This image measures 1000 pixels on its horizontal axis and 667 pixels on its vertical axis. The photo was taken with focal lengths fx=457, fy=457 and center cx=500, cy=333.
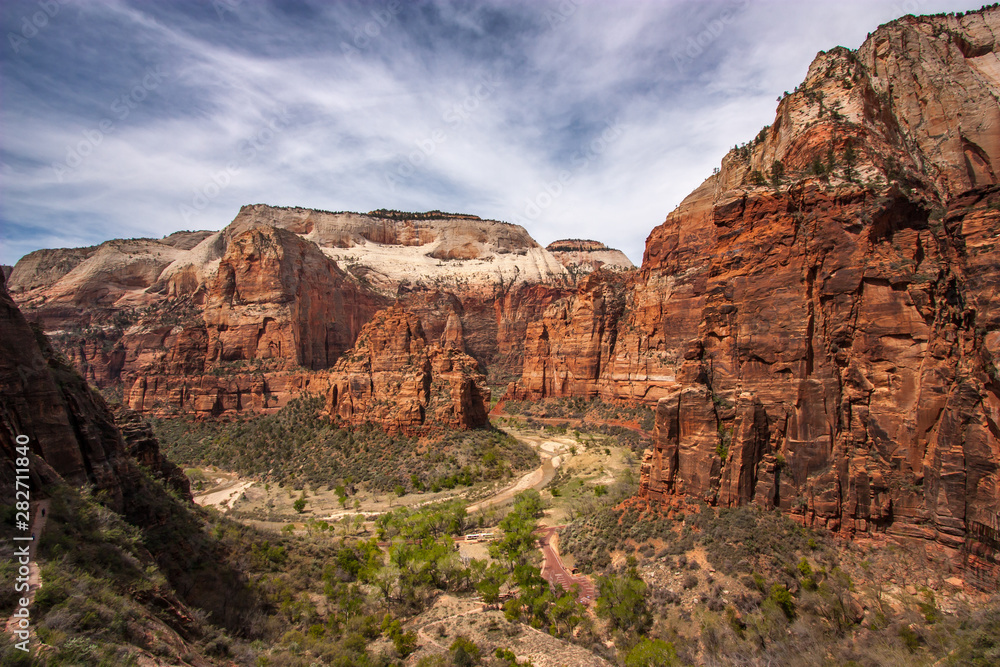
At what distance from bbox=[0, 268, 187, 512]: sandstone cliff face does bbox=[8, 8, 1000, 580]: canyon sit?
0.88 meters

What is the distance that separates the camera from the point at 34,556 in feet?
30.2

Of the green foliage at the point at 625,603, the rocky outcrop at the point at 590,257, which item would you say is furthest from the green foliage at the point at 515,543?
the rocky outcrop at the point at 590,257

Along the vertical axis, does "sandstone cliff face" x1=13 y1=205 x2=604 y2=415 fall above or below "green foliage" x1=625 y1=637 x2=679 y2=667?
above

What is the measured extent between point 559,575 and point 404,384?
28.2 metres

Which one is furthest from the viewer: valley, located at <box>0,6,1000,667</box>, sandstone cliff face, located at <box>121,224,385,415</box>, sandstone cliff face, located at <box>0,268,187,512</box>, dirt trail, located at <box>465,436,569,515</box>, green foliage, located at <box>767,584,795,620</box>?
sandstone cliff face, located at <box>121,224,385,415</box>

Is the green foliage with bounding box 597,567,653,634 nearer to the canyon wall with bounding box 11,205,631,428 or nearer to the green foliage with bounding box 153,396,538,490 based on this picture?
the green foliage with bounding box 153,396,538,490

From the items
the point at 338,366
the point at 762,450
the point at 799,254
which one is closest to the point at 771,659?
the point at 762,450

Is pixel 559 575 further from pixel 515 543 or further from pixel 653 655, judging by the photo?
pixel 653 655

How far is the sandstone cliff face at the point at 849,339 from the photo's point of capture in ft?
47.0

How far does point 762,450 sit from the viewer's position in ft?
62.6

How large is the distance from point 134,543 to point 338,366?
39395 millimetres

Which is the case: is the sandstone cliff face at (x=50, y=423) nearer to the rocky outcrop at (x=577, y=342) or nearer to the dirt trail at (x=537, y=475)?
the dirt trail at (x=537, y=475)

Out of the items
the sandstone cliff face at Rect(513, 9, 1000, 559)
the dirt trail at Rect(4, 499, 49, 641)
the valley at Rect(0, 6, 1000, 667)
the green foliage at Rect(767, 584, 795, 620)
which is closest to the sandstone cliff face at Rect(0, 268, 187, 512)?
the valley at Rect(0, 6, 1000, 667)

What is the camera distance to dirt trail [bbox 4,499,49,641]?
7000mm
